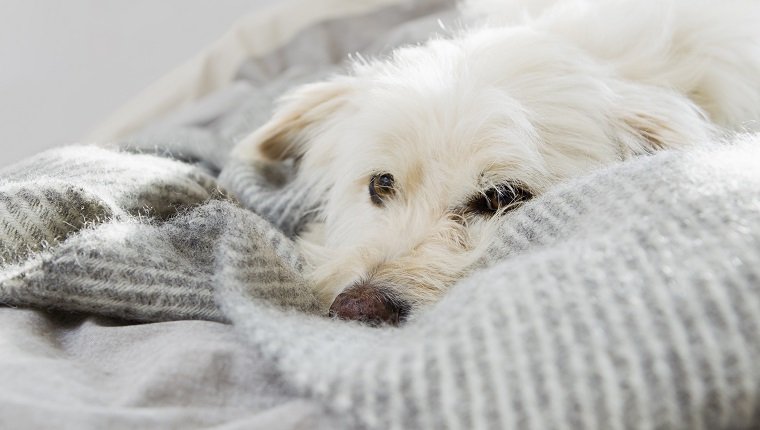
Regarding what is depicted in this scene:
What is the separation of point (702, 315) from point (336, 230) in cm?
79

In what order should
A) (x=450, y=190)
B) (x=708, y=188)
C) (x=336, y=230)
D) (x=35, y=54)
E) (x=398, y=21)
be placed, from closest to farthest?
1. (x=708, y=188)
2. (x=450, y=190)
3. (x=336, y=230)
4. (x=398, y=21)
5. (x=35, y=54)

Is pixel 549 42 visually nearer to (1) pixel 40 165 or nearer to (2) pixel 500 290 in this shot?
(2) pixel 500 290

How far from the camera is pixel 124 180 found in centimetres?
96

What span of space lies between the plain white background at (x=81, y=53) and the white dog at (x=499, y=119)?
1801 mm

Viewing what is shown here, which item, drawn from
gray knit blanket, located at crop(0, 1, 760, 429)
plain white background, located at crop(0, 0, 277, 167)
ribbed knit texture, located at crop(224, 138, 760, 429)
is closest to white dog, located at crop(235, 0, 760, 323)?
gray knit blanket, located at crop(0, 1, 760, 429)

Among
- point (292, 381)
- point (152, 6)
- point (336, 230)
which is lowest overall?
→ point (336, 230)

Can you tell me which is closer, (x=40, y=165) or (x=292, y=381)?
(x=292, y=381)

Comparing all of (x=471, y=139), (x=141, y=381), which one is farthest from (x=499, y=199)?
(x=141, y=381)

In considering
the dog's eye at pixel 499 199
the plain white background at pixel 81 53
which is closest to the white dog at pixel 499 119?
the dog's eye at pixel 499 199

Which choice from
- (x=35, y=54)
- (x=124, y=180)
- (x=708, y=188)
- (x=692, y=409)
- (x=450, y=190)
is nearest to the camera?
(x=692, y=409)

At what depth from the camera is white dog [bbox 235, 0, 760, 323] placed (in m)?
1.03

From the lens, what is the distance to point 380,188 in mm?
1187

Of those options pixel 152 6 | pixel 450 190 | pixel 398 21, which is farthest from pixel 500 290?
pixel 152 6

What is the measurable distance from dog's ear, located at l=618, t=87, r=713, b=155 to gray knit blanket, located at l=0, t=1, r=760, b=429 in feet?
0.79
